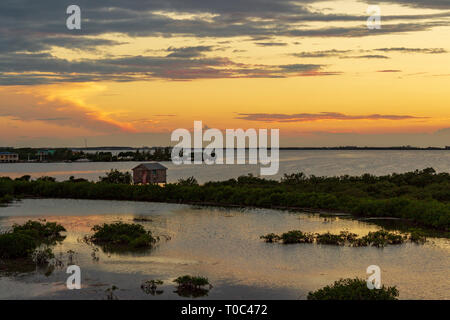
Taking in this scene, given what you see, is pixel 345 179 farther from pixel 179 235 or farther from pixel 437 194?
pixel 179 235

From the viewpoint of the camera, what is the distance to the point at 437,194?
52469mm

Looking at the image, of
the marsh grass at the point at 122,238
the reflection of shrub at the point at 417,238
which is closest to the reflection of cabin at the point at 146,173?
the marsh grass at the point at 122,238

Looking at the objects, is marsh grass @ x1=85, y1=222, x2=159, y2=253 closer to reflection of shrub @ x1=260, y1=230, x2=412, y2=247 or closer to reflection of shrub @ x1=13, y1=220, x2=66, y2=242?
reflection of shrub @ x1=13, y1=220, x2=66, y2=242

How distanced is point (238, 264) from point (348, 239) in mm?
10244

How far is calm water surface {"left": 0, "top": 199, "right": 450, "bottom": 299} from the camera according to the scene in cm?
2291

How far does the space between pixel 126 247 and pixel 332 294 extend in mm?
16303

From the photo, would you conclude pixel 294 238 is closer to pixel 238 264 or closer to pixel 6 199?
pixel 238 264

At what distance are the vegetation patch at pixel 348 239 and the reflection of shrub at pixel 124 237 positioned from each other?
26.3ft

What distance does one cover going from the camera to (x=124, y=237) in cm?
3341

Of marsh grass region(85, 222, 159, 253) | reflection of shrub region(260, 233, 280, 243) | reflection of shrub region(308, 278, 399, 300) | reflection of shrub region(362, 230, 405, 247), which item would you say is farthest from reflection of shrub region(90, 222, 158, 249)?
reflection of shrub region(308, 278, 399, 300)

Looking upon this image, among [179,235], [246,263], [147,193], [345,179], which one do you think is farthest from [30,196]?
[246,263]

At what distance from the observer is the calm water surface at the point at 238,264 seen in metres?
22.9

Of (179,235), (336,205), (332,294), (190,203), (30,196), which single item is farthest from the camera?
(30,196)
